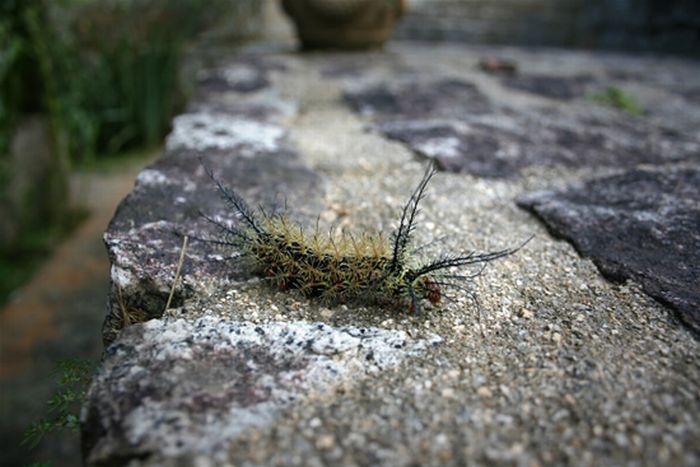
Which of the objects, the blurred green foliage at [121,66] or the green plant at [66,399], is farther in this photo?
the blurred green foliage at [121,66]

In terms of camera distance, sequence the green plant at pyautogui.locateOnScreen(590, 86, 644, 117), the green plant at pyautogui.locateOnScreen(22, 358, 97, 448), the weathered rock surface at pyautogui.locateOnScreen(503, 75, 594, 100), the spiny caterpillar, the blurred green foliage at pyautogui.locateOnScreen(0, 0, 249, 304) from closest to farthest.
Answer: the green plant at pyautogui.locateOnScreen(22, 358, 97, 448), the spiny caterpillar, the green plant at pyautogui.locateOnScreen(590, 86, 644, 117), the weathered rock surface at pyautogui.locateOnScreen(503, 75, 594, 100), the blurred green foliage at pyautogui.locateOnScreen(0, 0, 249, 304)

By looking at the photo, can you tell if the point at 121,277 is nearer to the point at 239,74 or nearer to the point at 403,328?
the point at 403,328

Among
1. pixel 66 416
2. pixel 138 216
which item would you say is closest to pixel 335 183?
pixel 138 216

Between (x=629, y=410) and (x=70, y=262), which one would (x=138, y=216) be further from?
(x=70, y=262)

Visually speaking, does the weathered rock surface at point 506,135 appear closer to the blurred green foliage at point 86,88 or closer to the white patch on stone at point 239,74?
the white patch on stone at point 239,74

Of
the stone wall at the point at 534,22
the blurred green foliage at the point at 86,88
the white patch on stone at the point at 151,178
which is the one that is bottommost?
the blurred green foliage at the point at 86,88

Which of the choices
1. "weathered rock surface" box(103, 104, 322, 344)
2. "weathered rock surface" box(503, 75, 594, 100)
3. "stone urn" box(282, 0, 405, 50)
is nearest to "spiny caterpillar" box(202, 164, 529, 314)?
"weathered rock surface" box(103, 104, 322, 344)

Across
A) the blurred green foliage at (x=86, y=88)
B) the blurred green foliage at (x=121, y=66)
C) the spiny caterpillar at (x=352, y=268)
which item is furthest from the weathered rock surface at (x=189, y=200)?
the blurred green foliage at (x=121, y=66)

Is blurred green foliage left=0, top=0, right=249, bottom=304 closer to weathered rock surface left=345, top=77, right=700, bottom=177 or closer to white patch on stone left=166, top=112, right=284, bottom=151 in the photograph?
white patch on stone left=166, top=112, right=284, bottom=151

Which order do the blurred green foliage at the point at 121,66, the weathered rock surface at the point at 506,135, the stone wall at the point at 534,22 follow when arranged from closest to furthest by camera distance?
1. the weathered rock surface at the point at 506,135
2. the blurred green foliage at the point at 121,66
3. the stone wall at the point at 534,22

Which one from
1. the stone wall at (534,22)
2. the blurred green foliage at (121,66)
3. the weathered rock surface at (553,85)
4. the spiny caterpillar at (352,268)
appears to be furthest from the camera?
the stone wall at (534,22)
